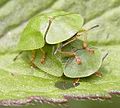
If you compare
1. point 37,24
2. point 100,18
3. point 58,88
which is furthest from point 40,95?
point 100,18

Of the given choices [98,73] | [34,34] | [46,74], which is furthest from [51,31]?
[98,73]

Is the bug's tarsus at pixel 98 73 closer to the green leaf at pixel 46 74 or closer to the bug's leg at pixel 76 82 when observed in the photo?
the green leaf at pixel 46 74

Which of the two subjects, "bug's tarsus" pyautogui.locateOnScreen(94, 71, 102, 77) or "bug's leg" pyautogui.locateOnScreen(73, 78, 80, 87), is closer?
"bug's leg" pyautogui.locateOnScreen(73, 78, 80, 87)

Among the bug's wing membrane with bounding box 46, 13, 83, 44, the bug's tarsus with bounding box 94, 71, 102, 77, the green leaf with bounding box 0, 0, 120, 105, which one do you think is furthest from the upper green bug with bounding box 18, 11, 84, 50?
the bug's tarsus with bounding box 94, 71, 102, 77

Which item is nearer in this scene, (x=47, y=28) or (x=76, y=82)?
→ (x=76, y=82)

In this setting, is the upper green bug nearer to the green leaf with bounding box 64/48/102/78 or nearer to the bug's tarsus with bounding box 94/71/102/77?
the green leaf with bounding box 64/48/102/78

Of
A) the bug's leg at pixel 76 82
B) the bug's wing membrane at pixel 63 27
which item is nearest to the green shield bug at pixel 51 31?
the bug's wing membrane at pixel 63 27

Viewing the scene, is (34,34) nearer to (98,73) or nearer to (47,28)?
(47,28)
